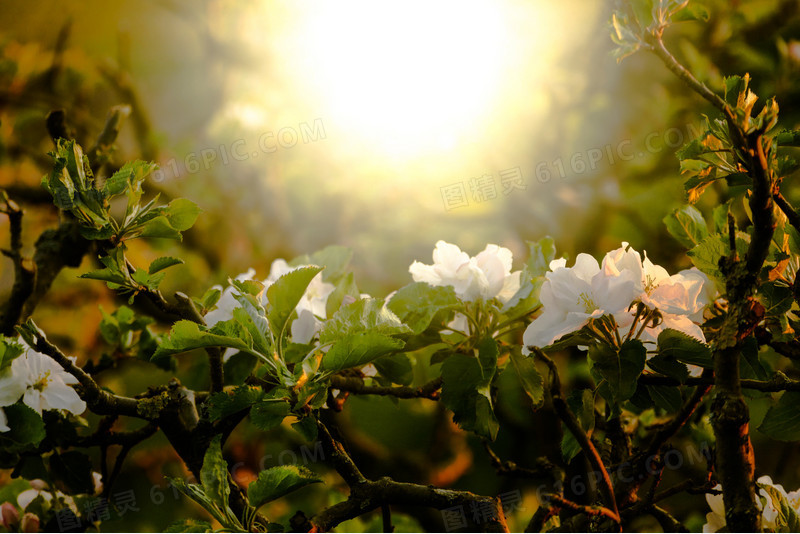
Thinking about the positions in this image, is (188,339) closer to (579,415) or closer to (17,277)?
(579,415)

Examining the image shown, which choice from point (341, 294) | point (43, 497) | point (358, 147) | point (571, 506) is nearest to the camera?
point (571, 506)

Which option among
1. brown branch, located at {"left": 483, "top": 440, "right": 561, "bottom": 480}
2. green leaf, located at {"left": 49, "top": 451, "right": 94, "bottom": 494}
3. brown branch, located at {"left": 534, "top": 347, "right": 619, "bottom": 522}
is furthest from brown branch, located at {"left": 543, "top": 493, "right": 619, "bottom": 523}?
green leaf, located at {"left": 49, "top": 451, "right": 94, "bottom": 494}

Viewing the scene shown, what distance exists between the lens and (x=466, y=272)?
342mm

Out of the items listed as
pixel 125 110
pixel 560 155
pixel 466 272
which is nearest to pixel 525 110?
pixel 560 155

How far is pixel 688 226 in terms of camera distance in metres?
0.38

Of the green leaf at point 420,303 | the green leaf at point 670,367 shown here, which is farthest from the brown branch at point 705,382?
the green leaf at point 420,303

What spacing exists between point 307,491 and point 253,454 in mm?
144

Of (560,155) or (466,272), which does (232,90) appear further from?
(466,272)

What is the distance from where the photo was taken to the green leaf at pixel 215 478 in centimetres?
28

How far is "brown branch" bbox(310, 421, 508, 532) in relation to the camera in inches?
11.9

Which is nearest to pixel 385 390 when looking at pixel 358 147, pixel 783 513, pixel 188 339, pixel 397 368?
pixel 397 368

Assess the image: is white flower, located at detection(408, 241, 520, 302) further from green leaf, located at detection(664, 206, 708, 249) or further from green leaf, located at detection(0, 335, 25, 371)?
green leaf, located at detection(0, 335, 25, 371)

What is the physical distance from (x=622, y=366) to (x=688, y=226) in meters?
0.13

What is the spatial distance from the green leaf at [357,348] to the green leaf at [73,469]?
0.93 feet
